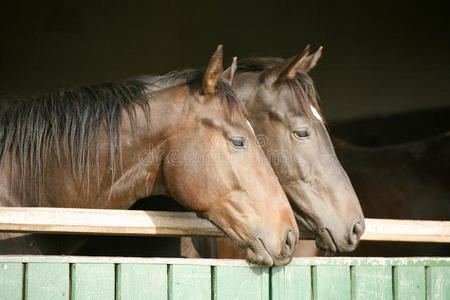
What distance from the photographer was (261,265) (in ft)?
6.45

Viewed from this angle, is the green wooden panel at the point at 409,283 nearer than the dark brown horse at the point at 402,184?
Yes

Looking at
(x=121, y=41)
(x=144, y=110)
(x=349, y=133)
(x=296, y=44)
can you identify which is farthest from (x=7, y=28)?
(x=144, y=110)

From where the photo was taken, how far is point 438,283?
7.00ft

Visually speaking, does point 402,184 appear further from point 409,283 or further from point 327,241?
point 409,283

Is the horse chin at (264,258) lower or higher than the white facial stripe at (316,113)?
lower

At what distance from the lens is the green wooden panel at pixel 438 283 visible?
2.12 meters

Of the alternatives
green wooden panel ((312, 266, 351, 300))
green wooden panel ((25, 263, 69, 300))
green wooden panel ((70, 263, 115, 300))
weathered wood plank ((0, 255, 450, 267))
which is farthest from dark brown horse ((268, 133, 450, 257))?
green wooden panel ((25, 263, 69, 300))

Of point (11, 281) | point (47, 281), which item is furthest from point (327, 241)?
point (11, 281)

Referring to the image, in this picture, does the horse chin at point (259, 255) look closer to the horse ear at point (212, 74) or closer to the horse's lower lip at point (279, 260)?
the horse's lower lip at point (279, 260)

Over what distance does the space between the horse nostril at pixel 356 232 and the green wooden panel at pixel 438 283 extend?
0.97 feet

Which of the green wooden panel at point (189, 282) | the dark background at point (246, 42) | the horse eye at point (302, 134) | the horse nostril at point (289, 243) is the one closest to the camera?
the green wooden panel at point (189, 282)

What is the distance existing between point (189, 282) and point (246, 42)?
474 centimetres

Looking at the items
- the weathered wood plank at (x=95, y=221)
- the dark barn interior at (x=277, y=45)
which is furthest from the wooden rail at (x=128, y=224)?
the dark barn interior at (x=277, y=45)

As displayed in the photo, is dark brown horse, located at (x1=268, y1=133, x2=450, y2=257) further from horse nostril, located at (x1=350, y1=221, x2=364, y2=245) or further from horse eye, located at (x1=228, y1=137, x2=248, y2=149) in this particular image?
horse eye, located at (x1=228, y1=137, x2=248, y2=149)
